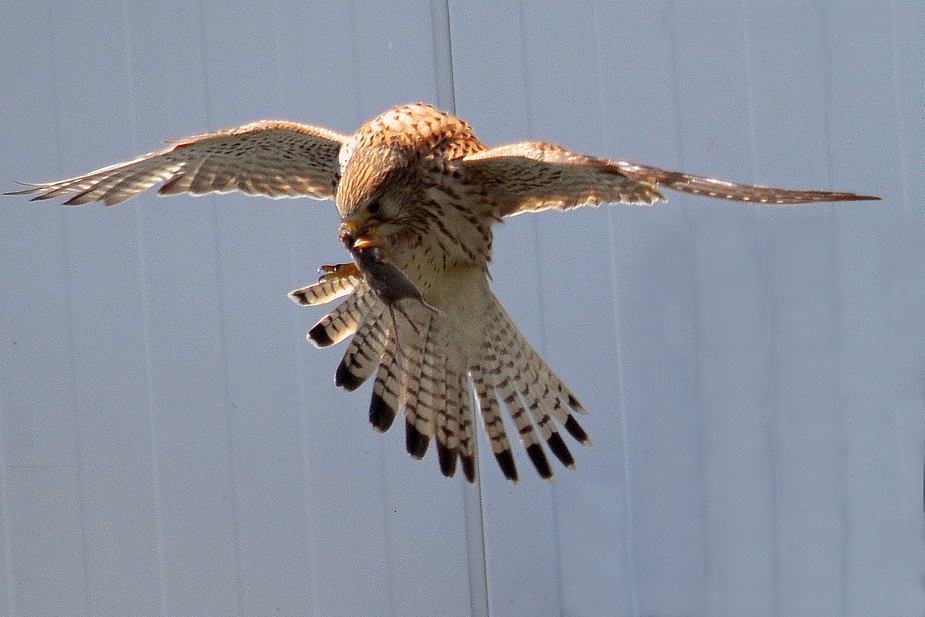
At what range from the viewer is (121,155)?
4422 mm

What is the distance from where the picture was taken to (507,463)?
343 cm

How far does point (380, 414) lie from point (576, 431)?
54cm

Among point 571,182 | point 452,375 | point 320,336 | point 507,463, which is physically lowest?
point 507,463

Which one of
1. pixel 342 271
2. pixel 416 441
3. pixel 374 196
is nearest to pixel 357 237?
pixel 374 196

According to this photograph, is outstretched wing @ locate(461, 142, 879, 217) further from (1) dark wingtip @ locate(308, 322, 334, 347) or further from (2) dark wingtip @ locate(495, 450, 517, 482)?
Answer: (2) dark wingtip @ locate(495, 450, 517, 482)

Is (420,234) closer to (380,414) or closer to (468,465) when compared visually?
(380,414)

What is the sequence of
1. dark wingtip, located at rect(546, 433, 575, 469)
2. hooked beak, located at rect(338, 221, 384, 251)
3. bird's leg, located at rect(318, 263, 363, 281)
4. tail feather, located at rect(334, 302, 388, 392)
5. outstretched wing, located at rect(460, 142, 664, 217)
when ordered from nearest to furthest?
hooked beak, located at rect(338, 221, 384, 251)
outstretched wing, located at rect(460, 142, 664, 217)
bird's leg, located at rect(318, 263, 363, 281)
tail feather, located at rect(334, 302, 388, 392)
dark wingtip, located at rect(546, 433, 575, 469)

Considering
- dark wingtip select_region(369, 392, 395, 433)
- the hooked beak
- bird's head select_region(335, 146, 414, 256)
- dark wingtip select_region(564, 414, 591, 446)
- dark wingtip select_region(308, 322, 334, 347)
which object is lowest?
dark wingtip select_region(564, 414, 591, 446)

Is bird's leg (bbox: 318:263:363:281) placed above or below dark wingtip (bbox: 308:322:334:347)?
above

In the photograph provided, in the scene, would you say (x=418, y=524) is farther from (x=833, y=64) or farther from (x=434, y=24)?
(x=833, y=64)

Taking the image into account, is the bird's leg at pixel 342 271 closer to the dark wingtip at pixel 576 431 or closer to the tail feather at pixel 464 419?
the tail feather at pixel 464 419

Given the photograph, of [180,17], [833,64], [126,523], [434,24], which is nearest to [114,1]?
[180,17]

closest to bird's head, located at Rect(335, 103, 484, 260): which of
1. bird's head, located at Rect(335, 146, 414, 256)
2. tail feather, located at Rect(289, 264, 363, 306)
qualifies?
bird's head, located at Rect(335, 146, 414, 256)

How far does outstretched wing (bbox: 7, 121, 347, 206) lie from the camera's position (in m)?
3.19
